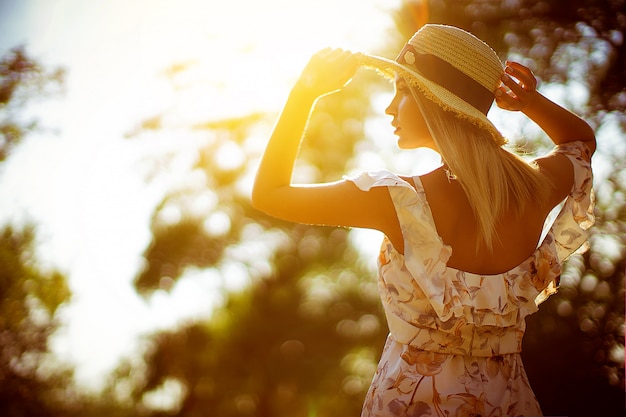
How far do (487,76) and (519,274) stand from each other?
2.31 ft

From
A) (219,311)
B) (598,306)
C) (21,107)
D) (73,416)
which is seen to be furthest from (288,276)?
(73,416)

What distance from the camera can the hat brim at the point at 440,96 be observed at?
1871 mm

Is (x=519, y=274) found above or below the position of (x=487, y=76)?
below

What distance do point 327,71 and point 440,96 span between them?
429mm

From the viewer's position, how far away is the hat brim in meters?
1.87

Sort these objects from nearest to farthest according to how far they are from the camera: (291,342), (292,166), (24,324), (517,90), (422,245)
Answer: (292,166)
(422,245)
(517,90)
(291,342)
(24,324)

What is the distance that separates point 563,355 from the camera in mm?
7629

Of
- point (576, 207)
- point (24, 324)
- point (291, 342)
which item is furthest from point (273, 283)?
point (576, 207)

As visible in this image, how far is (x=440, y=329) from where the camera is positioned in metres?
1.88

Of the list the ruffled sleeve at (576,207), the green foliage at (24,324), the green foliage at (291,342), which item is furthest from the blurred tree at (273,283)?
the ruffled sleeve at (576,207)

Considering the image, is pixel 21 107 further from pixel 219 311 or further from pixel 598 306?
pixel 598 306

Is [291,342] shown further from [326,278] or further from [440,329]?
[440,329]

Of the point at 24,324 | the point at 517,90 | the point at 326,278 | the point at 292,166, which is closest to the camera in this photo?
the point at 292,166

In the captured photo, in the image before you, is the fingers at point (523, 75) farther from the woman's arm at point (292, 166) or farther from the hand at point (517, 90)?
the woman's arm at point (292, 166)
